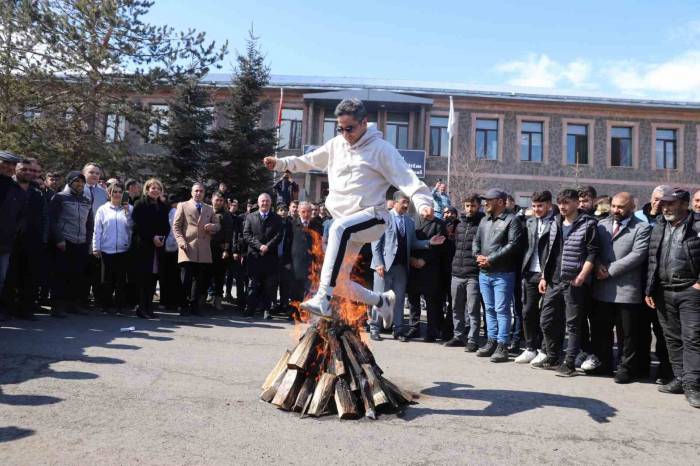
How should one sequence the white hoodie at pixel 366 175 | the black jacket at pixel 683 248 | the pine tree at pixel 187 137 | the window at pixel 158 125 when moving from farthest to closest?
the pine tree at pixel 187 137 → the window at pixel 158 125 → the black jacket at pixel 683 248 → the white hoodie at pixel 366 175

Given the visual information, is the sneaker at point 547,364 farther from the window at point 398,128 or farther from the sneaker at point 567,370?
the window at point 398,128

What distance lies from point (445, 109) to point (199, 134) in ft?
56.9

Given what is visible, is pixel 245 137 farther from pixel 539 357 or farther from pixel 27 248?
pixel 539 357

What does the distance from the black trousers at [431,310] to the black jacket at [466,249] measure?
2.18 feet

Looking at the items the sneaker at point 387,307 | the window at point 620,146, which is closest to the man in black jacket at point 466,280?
→ the sneaker at point 387,307

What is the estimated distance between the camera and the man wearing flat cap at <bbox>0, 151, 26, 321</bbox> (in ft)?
23.0

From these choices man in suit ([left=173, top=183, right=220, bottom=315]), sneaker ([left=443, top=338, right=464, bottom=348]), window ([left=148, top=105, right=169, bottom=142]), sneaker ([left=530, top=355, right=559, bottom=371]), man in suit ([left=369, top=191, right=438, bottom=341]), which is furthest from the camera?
window ([left=148, top=105, right=169, bottom=142])

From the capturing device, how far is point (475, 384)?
5484 millimetres

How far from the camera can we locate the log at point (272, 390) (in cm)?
444

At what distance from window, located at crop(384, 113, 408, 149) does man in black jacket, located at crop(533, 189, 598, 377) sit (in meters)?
24.5

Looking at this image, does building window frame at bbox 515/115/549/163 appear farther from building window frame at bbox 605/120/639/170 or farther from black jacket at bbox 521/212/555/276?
black jacket at bbox 521/212/555/276

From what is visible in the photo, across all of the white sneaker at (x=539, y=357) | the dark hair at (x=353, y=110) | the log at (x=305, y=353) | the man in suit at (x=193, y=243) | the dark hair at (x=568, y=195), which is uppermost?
the dark hair at (x=353, y=110)

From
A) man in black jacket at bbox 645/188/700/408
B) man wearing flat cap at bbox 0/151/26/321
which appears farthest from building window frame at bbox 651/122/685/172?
man wearing flat cap at bbox 0/151/26/321

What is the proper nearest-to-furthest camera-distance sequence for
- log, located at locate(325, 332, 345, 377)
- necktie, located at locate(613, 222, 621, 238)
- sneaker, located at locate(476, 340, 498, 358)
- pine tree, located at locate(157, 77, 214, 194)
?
log, located at locate(325, 332, 345, 377) < necktie, located at locate(613, 222, 621, 238) < sneaker, located at locate(476, 340, 498, 358) < pine tree, located at locate(157, 77, 214, 194)
